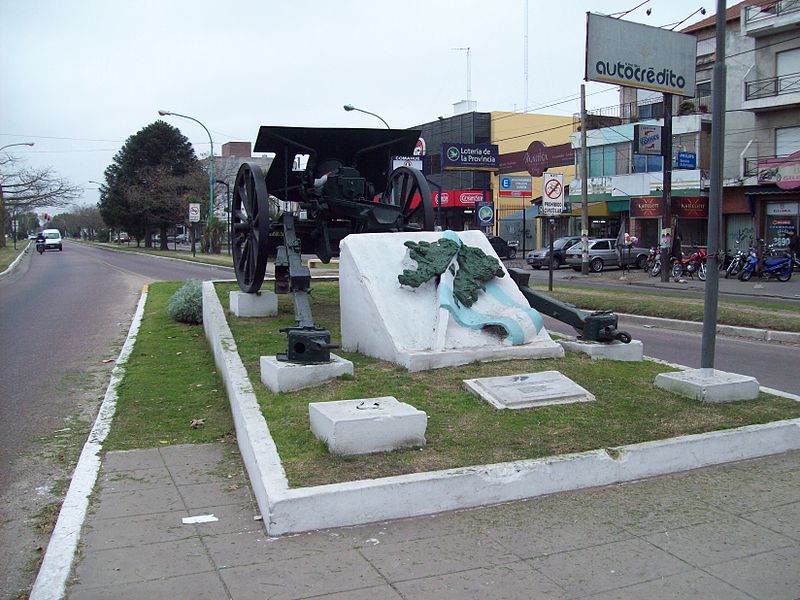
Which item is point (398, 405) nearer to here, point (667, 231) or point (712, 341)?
point (712, 341)

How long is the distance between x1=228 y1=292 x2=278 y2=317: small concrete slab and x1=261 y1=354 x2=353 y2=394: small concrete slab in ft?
13.9

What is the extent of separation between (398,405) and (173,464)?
70.7 inches

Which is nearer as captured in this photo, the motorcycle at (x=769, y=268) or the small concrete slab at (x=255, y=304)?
the small concrete slab at (x=255, y=304)

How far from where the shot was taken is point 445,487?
16.3 feet

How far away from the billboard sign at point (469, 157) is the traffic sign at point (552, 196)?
62.4 ft

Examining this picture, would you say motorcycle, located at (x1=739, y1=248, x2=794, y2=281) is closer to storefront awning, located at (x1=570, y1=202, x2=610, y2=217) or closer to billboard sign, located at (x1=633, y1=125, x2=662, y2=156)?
billboard sign, located at (x1=633, y1=125, x2=662, y2=156)

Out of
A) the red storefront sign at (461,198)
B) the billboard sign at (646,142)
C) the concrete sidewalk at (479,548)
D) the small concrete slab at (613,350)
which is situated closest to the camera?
the concrete sidewalk at (479,548)

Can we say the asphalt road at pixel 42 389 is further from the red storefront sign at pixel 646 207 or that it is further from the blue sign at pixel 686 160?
the red storefront sign at pixel 646 207

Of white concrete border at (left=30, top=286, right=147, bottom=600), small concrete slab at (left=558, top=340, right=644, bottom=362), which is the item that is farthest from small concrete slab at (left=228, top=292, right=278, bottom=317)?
small concrete slab at (left=558, top=340, right=644, bottom=362)

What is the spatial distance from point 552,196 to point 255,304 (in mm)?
11461

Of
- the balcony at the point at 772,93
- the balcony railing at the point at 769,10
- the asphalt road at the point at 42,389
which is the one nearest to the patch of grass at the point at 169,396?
the asphalt road at the point at 42,389

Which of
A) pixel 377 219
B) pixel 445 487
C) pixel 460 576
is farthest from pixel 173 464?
pixel 377 219

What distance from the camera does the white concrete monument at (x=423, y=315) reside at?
26.4ft

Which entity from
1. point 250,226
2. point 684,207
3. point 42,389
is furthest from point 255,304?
point 684,207
